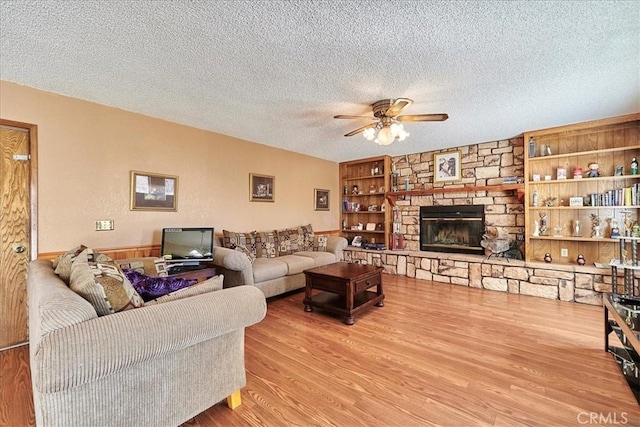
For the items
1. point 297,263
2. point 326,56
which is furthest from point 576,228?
point 326,56

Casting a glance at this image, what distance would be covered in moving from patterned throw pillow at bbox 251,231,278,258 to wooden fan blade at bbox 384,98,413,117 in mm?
2494

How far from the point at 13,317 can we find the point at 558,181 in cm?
648

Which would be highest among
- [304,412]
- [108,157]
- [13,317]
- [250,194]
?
[108,157]

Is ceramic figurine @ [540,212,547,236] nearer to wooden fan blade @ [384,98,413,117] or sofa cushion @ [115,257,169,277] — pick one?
wooden fan blade @ [384,98,413,117]

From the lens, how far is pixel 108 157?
2971 millimetres

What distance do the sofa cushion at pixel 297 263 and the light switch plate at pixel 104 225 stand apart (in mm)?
2022

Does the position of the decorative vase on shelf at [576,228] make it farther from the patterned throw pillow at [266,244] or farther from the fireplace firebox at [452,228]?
the patterned throw pillow at [266,244]

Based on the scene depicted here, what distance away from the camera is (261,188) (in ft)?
14.9

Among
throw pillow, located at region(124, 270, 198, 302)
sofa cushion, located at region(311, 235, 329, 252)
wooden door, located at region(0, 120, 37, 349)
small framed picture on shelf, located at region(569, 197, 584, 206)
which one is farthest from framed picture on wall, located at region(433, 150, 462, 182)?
wooden door, located at region(0, 120, 37, 349)

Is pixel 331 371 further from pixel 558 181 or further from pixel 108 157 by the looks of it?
pixel 558 181

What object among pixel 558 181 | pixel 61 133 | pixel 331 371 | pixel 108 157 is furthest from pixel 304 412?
pixel 558 181

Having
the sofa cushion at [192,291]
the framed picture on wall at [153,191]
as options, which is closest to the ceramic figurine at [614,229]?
the sofa cushion at [192,291]

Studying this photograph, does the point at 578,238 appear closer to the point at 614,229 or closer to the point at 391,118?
the point at 614,229

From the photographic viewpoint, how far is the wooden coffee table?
2920 mm
